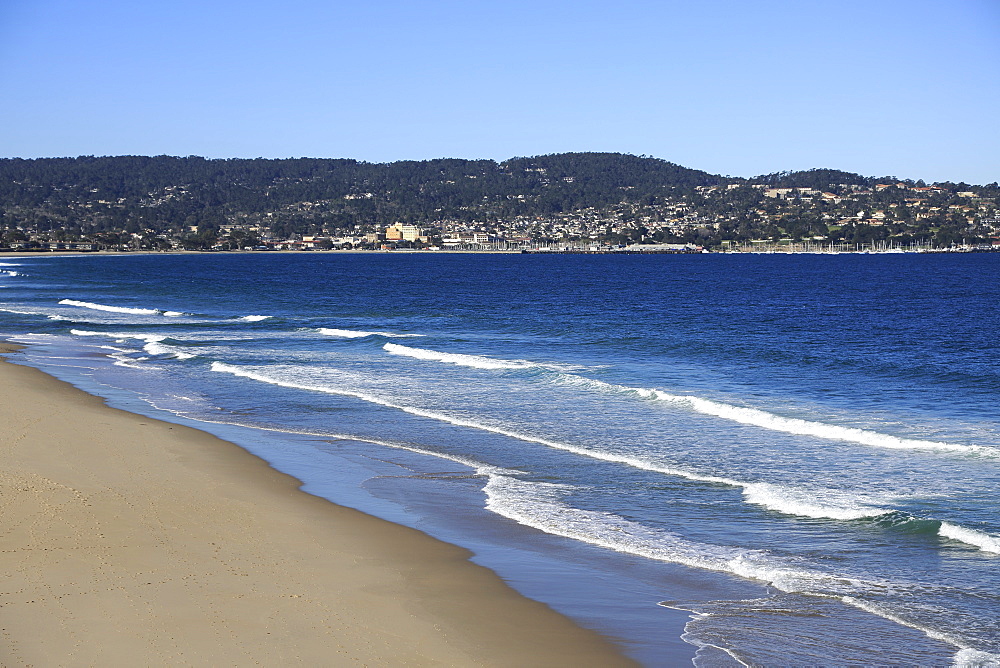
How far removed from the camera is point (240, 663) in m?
7.02

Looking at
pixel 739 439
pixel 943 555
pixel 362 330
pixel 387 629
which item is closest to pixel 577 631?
pixel 387 629

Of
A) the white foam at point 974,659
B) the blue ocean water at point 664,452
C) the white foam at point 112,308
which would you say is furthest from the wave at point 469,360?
the white foam at point 112,308

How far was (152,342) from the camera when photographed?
3500 centimetres

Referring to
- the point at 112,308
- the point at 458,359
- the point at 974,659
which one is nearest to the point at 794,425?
the point at 974,659

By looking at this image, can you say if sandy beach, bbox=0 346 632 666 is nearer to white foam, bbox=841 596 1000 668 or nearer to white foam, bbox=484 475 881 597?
white foam, bbox=484 475 881 597

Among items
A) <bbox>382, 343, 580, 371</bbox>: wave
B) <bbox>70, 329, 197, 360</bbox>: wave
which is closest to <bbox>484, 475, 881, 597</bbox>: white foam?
<bbox>382, 343, 580, 371</bbox>: wave

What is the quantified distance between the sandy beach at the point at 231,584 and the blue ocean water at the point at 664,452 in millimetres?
718

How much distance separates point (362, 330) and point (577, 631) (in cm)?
3346

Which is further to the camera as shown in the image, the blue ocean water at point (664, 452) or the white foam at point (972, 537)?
the white foam at point (972, 537)

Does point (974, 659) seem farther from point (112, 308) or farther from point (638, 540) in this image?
point (112, 308)

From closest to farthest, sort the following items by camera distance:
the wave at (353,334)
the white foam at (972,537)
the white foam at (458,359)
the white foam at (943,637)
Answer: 1. the white foam at (943,637)
2. the white foam at (972,537)
3. the white foam at (458,359)
4. the wave at (353,334)

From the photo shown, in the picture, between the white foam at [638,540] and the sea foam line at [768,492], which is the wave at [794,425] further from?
the white foam at [638,540]

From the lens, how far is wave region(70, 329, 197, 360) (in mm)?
31391

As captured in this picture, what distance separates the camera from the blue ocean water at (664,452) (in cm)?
878
